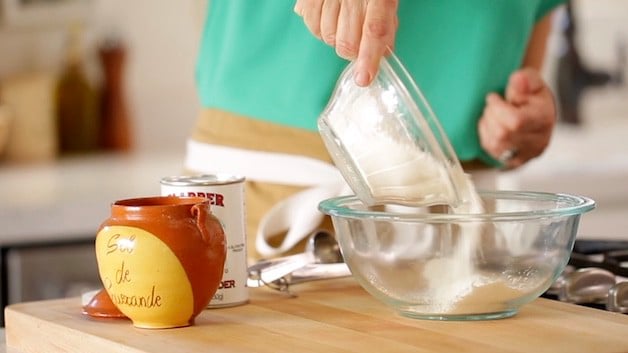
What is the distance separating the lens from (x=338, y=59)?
162 centimetres

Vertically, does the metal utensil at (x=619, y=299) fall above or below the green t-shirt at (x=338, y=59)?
below

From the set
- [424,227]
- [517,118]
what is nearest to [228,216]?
[424,227]

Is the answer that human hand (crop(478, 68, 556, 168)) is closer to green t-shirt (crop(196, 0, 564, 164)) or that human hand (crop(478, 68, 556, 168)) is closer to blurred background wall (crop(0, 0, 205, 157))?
green t-shirt (crop(196, 0, 564, 164))

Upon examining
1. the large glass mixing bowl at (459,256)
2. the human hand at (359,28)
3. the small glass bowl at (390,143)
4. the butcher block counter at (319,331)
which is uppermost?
the human hand at (359,28)

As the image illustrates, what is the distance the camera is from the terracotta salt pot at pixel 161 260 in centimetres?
111

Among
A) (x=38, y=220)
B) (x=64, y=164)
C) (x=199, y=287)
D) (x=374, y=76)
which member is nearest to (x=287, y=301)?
(x=199, y=287)

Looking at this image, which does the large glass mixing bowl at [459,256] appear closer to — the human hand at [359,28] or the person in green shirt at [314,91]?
the human hand at [359,28]

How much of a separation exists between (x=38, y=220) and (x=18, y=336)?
4.37ft

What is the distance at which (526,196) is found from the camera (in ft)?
4.24

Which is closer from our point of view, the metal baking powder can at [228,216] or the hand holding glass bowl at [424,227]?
the hand holding glass bowl at [424,227]

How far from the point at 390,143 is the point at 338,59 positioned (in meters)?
0.50

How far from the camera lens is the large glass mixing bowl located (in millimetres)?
1122

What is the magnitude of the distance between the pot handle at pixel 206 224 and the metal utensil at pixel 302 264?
0.62ft

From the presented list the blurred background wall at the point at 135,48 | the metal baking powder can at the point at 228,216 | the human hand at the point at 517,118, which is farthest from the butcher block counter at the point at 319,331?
the blurred background wall at the point at 135,48
